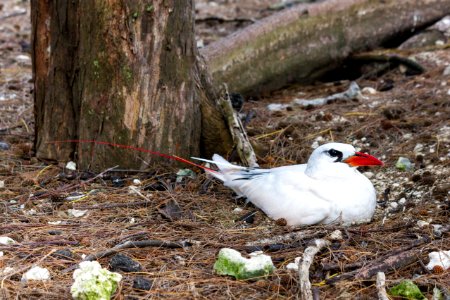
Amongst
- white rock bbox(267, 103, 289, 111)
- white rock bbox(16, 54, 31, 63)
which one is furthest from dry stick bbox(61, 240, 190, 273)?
white rock bbox(16, 54, 31, 63)

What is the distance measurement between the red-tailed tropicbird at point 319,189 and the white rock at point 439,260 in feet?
2.44

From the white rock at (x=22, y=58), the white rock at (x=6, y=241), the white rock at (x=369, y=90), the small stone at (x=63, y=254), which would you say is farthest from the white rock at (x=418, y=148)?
the white rock at (x=22, y=58)

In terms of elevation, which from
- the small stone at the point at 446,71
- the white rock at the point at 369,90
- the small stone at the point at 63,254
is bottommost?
the small stone at the point at 63,254

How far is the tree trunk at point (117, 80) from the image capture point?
535cm

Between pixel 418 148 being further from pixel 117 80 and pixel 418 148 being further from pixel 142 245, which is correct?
pixel 142 245

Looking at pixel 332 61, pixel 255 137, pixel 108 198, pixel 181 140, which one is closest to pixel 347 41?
pixel 332 61

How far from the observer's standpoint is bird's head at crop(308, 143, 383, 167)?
504 centimetres

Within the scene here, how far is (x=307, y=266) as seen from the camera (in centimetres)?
396

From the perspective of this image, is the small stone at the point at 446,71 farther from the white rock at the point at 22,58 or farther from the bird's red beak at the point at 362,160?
the white rock at the point at 22,58

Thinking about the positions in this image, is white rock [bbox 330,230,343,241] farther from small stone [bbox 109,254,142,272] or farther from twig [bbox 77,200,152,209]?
twig [bbox 77,200,152,209]

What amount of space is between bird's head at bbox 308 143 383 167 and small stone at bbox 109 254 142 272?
5.01 feet

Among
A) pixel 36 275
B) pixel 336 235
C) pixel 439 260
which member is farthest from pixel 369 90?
pixel 36 275

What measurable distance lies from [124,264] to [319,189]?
1.45 m

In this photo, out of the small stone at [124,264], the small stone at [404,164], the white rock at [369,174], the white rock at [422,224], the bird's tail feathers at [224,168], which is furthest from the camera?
the white rock at [369,174]
